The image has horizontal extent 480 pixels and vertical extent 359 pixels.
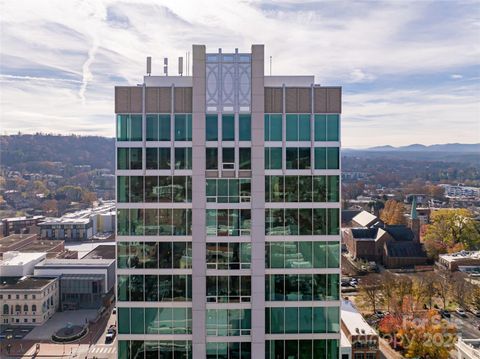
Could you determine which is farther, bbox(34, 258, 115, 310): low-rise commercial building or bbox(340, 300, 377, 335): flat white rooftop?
bbox(34, 258, 115, 310): low-rise commercial building

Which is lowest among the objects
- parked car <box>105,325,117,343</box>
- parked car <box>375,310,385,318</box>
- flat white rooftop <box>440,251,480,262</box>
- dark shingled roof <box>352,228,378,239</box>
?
parked car <box>105,325,117,343</box>

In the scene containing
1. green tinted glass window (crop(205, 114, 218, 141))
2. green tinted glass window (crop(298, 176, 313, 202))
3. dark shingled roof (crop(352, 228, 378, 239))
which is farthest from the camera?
dark shingled roof (crop(352, 228, 378, 239))

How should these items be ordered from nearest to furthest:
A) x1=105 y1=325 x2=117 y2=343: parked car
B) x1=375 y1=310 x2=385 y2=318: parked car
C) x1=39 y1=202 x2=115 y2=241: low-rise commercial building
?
x1=105 y1=325 x2=117 y2=343: parked car → x1=375 y1=310 x2=385 y2=318: parked car → x1=39 y1=202 x2=115 y2=241: low-rise commercial building

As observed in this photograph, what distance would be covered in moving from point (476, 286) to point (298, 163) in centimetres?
7393

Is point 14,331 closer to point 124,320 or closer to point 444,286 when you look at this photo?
point 124,320

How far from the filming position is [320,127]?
2420 cm

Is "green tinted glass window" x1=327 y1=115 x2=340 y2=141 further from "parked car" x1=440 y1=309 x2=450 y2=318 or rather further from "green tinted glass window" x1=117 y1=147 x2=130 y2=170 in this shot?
"parked car" x1=440 y1=309 x2=450 y2=318

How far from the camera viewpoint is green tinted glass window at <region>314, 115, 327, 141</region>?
79.4ft

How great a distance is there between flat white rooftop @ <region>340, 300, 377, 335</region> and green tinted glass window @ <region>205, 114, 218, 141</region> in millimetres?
40733

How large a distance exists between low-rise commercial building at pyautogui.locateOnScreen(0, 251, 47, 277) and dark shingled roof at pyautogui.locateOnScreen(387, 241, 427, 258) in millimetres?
88075

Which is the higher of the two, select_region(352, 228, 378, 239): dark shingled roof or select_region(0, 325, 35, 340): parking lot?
select_region(352, 228, 378, 239): dark shingled roof

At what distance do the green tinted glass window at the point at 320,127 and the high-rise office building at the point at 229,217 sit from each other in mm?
58

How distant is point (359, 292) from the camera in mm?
88625

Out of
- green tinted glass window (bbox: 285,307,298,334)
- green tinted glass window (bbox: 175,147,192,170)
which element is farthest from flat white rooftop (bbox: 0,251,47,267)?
green tinted glass window (bbox: 285,307,298,334)
